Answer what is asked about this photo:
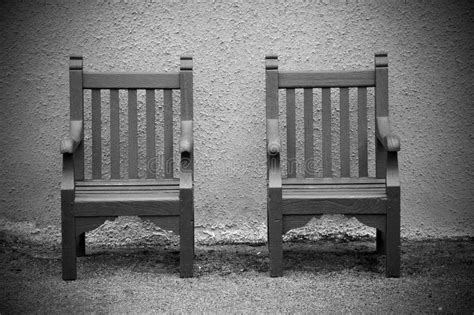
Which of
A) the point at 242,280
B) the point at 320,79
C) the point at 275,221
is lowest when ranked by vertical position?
the point at 242,280

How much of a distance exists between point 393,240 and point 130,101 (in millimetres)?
1875

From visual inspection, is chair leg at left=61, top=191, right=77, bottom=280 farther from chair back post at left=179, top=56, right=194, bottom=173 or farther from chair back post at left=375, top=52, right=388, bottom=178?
chair back post at left=375, top=52, right=388, bottom=178

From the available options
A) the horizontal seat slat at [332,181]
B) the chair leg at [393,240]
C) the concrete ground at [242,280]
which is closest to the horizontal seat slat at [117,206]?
the concrete ground at [242,280]

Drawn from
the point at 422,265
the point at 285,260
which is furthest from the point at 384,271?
the point at 285,260

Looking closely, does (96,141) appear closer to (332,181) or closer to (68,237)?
(68,237)

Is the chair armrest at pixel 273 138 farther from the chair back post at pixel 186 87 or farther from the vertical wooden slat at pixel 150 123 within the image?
the vertical wooden slat at pixel 150 123

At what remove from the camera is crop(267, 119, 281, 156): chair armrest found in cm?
362

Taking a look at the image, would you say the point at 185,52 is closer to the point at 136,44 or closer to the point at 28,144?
the point at 136,44

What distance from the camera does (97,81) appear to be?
387 centimetres

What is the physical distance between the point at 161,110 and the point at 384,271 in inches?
75.5

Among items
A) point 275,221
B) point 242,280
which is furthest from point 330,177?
point 242,280

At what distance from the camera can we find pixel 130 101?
3916mm

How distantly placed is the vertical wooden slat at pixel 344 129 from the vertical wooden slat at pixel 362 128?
8cm

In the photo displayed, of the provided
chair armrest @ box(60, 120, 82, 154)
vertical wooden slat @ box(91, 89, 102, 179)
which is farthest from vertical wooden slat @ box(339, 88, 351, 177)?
chair armrest @ box(60, 120, 82, 154)
